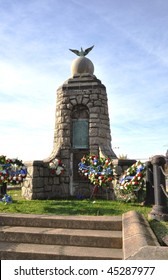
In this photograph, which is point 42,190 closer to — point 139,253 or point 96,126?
point 96,126

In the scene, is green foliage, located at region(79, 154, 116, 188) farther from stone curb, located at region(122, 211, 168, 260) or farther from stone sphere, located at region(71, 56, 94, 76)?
stone sphere, located at region(71, 56, 94, 76)

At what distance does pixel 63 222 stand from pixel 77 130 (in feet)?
17.9

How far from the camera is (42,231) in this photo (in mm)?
4426

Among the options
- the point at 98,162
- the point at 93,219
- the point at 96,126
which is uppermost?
the point at 96,126

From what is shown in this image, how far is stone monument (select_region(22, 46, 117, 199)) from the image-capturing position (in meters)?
9.19

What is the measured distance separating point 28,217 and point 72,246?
1.27 m

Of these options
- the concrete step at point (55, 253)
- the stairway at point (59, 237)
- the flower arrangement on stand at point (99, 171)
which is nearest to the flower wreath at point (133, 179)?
the flower arrangement on stand at point (99, 171)

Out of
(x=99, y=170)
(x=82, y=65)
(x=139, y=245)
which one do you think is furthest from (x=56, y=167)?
(x=139, y=245)

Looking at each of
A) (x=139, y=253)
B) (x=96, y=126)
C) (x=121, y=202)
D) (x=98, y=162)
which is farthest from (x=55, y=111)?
(x=139, y=253)

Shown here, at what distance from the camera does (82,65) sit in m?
10.3

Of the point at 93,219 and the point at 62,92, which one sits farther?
the point at 62,92

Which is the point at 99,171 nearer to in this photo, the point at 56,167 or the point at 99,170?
the point at 99,170
